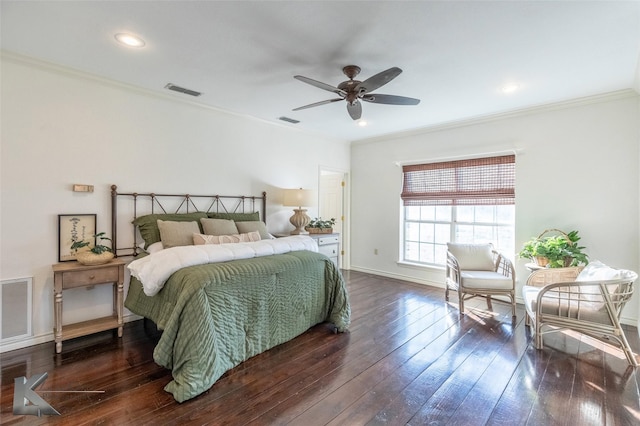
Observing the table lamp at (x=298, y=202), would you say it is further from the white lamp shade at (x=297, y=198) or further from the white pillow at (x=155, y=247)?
the white pillow at (x=155, y=247)

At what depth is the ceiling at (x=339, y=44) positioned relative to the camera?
6.56 ft

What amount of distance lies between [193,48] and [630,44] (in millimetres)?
3529

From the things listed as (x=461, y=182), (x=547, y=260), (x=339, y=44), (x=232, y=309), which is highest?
(x=339, y=44)

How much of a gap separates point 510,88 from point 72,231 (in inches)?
188

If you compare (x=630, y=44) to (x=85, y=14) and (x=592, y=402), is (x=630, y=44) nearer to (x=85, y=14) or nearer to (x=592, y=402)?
(x=592, y=402)

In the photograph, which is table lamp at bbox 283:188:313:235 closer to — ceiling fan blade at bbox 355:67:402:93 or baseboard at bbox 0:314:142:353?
ceiling fan blade at bbox 355:67:402:93

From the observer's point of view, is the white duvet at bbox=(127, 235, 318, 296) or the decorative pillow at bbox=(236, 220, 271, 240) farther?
the decorative pillow at bbox=(236, 220, 271, 240)

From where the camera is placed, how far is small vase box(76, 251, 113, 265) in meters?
2.72

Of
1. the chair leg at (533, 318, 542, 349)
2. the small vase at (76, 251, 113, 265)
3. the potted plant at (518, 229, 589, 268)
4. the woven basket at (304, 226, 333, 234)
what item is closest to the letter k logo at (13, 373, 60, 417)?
the small vase at (76, 251, 113, 265)

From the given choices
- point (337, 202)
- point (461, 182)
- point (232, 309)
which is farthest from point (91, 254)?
point (461, 182)

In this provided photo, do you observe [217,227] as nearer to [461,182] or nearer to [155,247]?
[155,247]

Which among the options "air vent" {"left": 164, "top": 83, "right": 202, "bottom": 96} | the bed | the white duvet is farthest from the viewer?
"air vent" {"left": 164, "top": 83, "right": 202, "bottom": 96}

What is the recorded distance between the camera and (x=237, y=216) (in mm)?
3998

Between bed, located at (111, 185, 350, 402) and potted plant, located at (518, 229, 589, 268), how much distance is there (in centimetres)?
236
